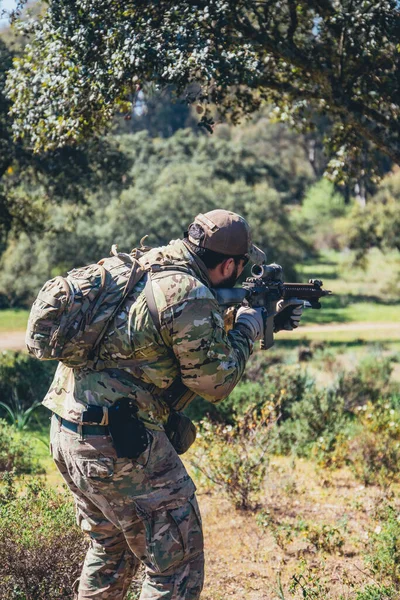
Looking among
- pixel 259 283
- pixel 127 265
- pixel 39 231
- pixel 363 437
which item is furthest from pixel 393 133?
pixel 39 231

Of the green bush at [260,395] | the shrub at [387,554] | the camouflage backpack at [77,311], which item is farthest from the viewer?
the green bush at [260,395]

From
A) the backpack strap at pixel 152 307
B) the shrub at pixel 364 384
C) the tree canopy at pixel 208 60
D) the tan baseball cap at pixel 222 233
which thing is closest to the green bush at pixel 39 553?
the backpack strap at pixel 152 307

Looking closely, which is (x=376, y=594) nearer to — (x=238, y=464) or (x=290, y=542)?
(x=290, y=542)

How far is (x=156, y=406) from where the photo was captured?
329 cm

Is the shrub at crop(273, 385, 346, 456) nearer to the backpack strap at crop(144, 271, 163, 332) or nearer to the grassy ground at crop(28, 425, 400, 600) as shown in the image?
the grassy ground at crop(28, 425, 400, 600)

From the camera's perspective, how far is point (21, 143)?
11.0m

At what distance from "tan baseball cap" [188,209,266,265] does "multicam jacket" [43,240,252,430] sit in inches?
5.4

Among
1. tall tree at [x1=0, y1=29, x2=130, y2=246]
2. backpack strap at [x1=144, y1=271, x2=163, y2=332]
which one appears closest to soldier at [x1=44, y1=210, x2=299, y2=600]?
backpack strap at [x1=144, y1=271, x2=163, y2=332]

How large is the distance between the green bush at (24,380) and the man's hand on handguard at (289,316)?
17.9 ft

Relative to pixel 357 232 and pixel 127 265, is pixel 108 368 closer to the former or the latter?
pixel 127 265

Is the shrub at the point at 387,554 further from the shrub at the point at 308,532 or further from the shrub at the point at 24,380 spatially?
the shrub at the point at 24,380

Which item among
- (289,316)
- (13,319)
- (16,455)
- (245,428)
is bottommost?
(13,319)

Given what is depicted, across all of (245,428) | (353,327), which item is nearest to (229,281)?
(245,428)

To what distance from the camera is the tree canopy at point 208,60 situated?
19.7 feet
